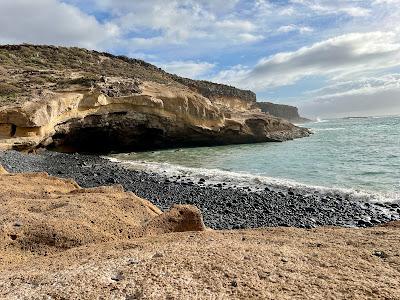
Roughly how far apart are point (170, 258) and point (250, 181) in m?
14.5

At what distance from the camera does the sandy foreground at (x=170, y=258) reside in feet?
13.2

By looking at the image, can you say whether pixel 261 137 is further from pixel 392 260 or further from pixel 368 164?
pixel 392 260

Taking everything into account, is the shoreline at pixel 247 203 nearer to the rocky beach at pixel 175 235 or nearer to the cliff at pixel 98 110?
the rocky beach at pixel 175 235

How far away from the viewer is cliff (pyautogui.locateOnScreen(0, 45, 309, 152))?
27.3m

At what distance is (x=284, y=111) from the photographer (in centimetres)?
14112

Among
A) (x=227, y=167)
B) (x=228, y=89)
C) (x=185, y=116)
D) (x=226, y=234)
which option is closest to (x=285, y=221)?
(x=226, y=234)

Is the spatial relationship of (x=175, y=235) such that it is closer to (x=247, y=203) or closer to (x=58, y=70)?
(x=247, y=203)

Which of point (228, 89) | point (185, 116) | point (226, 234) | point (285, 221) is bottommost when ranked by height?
point (285, 221)

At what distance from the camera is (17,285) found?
4.23 metres

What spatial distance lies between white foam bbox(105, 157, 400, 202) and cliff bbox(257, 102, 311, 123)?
336ft

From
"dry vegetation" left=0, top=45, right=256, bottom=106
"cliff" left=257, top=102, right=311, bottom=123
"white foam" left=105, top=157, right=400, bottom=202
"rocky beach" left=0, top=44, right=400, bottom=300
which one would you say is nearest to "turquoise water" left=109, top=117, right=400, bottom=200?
"white foam" left=105, top=157, right=400, bottom=202

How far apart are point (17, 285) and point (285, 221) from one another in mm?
9311

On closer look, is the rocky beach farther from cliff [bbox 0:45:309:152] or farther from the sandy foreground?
cliff [bbox 0:45:309:152]

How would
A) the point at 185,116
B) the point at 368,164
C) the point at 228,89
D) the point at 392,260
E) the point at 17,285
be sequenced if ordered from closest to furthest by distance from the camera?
the point at 17,285 → the point at 392,260 → the point at 368,164 → the point at 185,116 → the point at 228,89
